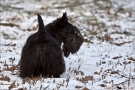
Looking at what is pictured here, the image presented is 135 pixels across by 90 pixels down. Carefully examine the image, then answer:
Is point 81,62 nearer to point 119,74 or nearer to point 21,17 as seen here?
point 119,74

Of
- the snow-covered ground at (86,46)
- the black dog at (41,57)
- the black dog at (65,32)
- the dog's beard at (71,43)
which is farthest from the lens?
the dog's beard at (71,43)

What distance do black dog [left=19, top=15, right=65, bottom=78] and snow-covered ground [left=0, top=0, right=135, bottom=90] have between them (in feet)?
1.05

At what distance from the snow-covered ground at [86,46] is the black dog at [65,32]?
605 mm

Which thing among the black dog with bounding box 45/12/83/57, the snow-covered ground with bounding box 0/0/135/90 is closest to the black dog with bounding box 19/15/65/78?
the snow-covered ground with bounding box 0/0/135/90

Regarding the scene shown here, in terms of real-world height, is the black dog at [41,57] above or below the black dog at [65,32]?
below

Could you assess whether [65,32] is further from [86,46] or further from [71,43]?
[86,46]

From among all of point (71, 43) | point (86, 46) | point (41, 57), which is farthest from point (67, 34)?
point (86, 46)

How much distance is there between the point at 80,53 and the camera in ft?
29.5

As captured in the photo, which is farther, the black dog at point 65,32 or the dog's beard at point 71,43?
the dog's beard at point 71,43

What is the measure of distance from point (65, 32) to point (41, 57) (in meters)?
1.45

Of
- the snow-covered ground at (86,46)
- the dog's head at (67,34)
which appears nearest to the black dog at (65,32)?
the dog's head at (67,34)

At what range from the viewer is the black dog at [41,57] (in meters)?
5.82

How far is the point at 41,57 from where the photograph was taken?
19.1ft

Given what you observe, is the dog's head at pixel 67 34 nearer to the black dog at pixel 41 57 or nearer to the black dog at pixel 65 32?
the black dog at pixel 65 32
